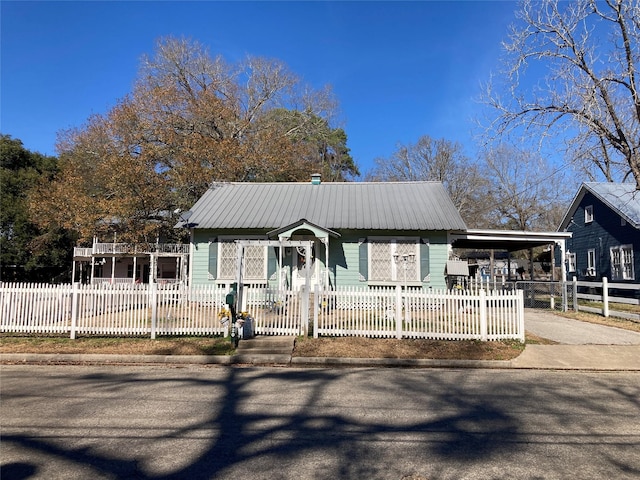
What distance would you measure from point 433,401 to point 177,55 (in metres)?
34.2

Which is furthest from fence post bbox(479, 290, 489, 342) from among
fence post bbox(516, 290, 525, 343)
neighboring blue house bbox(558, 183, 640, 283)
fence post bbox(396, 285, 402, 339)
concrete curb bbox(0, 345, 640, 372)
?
neighboring blue house bbox(558, 183, 640, 283)

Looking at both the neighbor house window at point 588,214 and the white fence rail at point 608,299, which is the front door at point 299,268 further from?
the neighbor house window at point 588,214

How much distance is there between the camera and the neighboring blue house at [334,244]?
14953 mm

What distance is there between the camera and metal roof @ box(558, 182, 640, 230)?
68.5 feet

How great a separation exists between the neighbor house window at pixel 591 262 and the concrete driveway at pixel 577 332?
12.3 meters

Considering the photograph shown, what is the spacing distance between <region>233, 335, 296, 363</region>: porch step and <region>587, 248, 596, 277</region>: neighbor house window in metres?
21.8

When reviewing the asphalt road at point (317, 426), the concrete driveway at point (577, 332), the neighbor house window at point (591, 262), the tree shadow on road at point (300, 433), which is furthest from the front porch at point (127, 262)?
the neighbor house window at point (591, 262)

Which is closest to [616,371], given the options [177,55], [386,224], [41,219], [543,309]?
[386,224]

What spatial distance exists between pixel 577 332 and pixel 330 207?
9.35m

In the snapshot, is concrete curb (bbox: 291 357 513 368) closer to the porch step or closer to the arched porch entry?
the porch step

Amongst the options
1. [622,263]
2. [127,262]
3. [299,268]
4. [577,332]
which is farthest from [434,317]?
[127,262]

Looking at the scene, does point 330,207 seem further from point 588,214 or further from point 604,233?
point 588,214

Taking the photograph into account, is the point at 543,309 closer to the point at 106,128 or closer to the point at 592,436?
the point at 592,436

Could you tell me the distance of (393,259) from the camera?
49.8 feet
